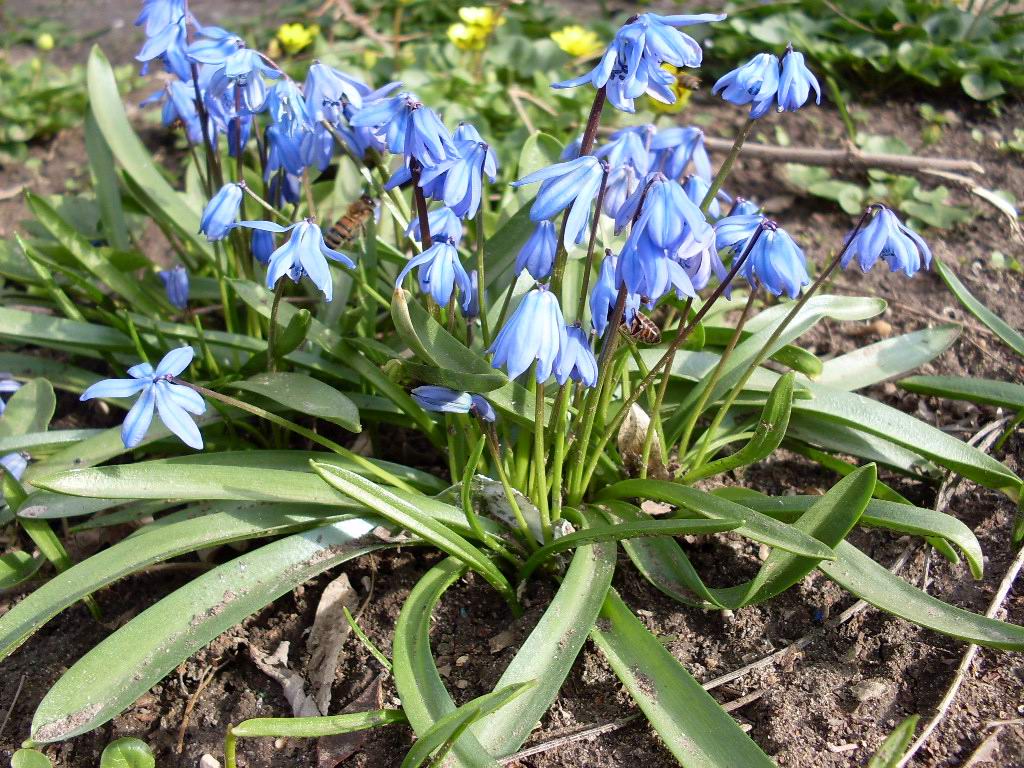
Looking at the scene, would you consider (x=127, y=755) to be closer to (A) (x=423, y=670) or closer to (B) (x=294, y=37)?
(A) (x=423, y=670)

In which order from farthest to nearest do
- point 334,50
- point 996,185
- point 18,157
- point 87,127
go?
1. point 334,50
2. point 18,157
3. point 996,185
4. point 87,127

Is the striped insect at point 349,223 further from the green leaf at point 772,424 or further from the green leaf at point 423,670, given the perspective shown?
the green leaf at point 772,424

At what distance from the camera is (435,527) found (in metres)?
2.12

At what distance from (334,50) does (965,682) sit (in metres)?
4.22

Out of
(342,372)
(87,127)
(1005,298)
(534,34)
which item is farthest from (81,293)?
(1005,298)

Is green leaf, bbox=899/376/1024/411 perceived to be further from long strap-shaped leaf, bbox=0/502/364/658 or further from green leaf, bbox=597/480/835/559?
long strap-shaped leaf, bbox=0/502/364/658

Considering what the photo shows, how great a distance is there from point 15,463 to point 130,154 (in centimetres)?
125

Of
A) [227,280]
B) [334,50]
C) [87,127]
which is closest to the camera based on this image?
[227,280]

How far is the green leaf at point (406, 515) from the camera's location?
6.44ft

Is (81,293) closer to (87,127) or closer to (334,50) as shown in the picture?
(87,127)

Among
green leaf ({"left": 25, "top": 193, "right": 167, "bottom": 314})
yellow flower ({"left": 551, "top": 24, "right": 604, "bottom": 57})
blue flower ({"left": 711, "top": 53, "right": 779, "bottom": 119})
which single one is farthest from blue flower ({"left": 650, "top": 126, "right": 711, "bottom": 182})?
yellow flower ({"left": 551, "top": 24, "right": 604, "bottom": 57})

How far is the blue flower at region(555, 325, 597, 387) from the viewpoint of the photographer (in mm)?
1873

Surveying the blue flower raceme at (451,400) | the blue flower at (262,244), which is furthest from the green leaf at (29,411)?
the blue flower raceme at (451,400)

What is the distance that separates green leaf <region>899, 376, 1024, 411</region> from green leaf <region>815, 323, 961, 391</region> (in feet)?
0.25
